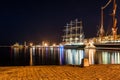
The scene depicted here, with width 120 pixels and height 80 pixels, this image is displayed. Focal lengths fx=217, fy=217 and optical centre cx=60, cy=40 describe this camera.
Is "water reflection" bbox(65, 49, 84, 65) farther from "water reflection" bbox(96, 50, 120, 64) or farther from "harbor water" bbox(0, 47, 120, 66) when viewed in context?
"water reflection" bbox(96, 50, 120, 64)

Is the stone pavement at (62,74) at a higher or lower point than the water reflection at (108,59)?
higher

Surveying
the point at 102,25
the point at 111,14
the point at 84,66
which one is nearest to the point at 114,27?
the point at 111,14

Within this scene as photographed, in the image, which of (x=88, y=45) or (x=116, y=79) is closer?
(x=116, y=79)

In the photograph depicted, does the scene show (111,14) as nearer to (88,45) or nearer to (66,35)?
(88,45)

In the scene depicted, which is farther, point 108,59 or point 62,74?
point 108,59

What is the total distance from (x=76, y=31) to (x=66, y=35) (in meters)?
11.8

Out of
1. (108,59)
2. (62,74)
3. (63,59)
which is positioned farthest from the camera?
(63,59)

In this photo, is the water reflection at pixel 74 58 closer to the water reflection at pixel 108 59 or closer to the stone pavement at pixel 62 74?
the water reflection at pixel 108 59

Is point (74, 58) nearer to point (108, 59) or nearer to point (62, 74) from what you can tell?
point (108, 59)

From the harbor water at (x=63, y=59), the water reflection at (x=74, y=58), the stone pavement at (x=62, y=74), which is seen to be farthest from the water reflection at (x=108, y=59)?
the stone pavement at (x=62, y=74)

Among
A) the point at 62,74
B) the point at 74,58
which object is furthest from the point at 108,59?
the point at 62,74

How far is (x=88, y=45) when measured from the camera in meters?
101

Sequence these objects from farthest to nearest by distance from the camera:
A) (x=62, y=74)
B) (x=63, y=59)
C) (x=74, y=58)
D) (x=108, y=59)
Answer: (x=63, y=59), (x=74, y=58), (x=108, y=59), (x=62, y=74)

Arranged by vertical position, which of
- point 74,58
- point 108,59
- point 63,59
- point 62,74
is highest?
point 62,74
